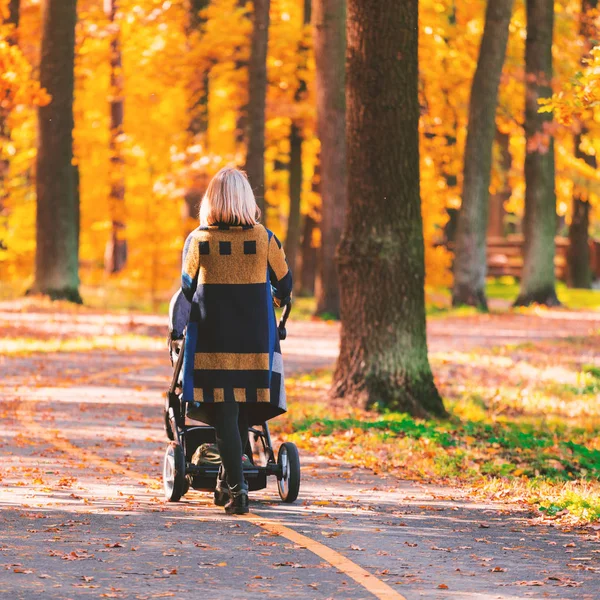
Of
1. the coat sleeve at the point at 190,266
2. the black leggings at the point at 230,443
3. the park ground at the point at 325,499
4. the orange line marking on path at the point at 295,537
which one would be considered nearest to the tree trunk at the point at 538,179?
the park ground at the point at 325,499

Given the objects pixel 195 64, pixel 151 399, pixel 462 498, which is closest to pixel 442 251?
pixel 195 64

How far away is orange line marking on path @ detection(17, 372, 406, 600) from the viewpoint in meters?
6.48

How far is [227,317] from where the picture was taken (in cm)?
816

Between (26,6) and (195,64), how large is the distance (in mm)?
4855

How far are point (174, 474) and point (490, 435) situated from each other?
512 centimetres

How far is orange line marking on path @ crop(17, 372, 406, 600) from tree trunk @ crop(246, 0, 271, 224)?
16108mm

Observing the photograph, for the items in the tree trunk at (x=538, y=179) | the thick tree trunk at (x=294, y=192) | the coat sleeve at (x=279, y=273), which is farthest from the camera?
the thick tree trunk at (x=294, y=192)

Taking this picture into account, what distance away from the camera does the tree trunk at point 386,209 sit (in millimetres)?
13164

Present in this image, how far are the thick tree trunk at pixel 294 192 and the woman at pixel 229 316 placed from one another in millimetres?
26156

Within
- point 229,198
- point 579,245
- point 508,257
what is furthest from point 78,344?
point 508,257

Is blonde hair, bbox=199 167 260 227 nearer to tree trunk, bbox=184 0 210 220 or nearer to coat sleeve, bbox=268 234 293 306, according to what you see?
coat sleeve, bbox=268 234 293 306

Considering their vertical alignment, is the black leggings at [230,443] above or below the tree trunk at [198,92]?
below

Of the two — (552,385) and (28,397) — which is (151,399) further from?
(552,385)

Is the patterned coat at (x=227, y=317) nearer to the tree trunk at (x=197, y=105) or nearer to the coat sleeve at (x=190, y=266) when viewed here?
the coat sleeve at (x=190, y=266)
